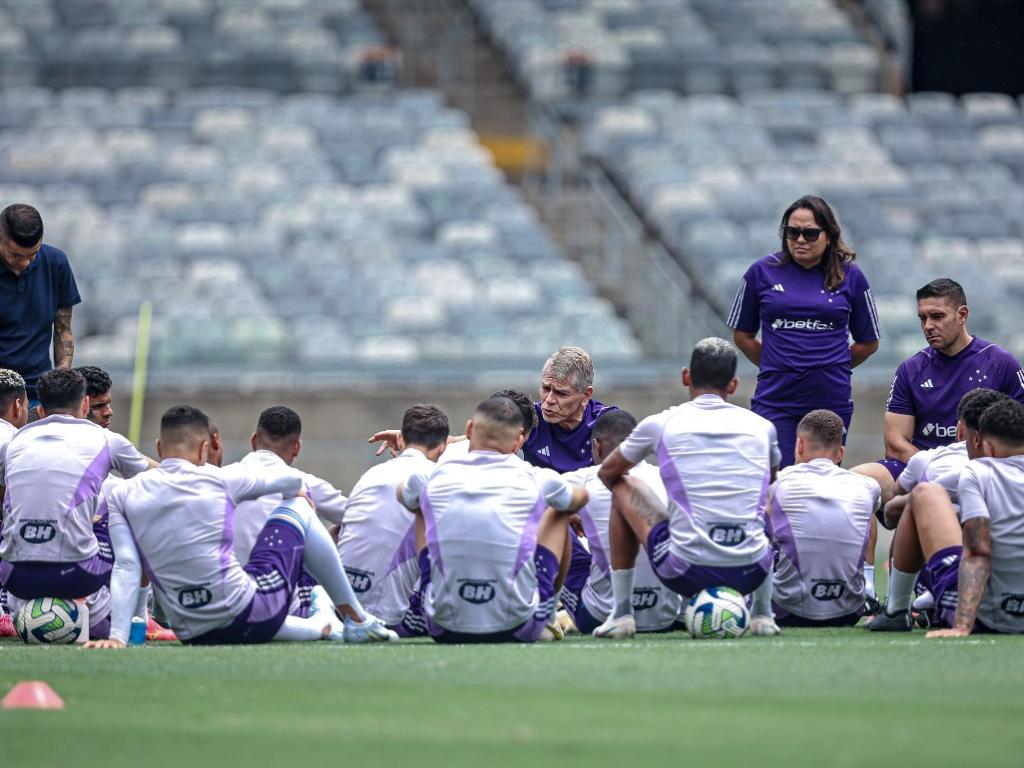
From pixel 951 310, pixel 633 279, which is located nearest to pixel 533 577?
pixel 951 310

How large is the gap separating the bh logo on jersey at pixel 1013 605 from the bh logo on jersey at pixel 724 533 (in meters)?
1.26

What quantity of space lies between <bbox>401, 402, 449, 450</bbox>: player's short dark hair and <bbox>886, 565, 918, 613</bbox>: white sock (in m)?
2.22

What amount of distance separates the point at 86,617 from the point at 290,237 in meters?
10.2

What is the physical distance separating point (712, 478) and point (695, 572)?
407 mm

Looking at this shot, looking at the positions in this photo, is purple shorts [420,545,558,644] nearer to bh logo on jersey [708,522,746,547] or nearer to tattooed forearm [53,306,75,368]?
bh logo on jersey [708,522,746,547]

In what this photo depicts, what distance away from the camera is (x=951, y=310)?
880 centimetres

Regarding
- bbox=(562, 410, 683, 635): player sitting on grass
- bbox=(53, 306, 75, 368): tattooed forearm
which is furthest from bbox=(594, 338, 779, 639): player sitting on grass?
bbox=(53, 306, 75, 368): tattooed forearm

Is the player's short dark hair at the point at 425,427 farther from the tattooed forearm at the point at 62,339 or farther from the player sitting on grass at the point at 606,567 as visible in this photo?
the tattooed forearm at the point at 62,339

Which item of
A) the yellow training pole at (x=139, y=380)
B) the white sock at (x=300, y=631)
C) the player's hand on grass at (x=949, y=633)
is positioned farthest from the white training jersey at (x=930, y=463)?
the yellow training pole at (x=139, y=380)

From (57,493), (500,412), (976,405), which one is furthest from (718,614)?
(57,493)

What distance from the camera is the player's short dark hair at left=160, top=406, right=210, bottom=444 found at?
7.07m

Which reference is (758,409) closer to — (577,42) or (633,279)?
(633,279)

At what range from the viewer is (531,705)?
500 cm

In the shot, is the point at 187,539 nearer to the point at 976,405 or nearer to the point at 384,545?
the point at 384,545
